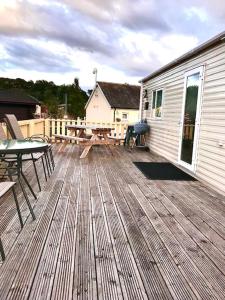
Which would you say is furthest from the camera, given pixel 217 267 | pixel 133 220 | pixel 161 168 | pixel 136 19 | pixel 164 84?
pixel 136 19

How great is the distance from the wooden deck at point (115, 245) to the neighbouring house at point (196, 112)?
2.59 feet

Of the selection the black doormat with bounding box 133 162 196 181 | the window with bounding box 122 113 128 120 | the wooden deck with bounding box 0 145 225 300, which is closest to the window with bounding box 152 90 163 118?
the black doormat with bounding box 133 162 196 181

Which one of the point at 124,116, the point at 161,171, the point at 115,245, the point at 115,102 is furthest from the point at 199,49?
the point at 124,116

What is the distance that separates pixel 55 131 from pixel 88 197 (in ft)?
22.4

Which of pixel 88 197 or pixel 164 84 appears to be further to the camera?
pixel 164 84

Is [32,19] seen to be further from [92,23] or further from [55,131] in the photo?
[55,131]

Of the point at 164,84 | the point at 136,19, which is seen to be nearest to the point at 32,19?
the point at 136,19

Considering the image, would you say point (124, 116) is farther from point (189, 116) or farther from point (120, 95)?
point (189, 116)

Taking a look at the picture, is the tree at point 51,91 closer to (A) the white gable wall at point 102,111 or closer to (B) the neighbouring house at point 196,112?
(A) the white gable wall at point 102,111

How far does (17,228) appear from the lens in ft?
8.02

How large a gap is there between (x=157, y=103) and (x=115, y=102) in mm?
15158

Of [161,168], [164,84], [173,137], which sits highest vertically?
[164,84]

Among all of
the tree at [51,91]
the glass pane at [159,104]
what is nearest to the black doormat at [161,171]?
the glass pane at [159,104]

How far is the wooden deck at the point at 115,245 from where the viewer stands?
167cm
